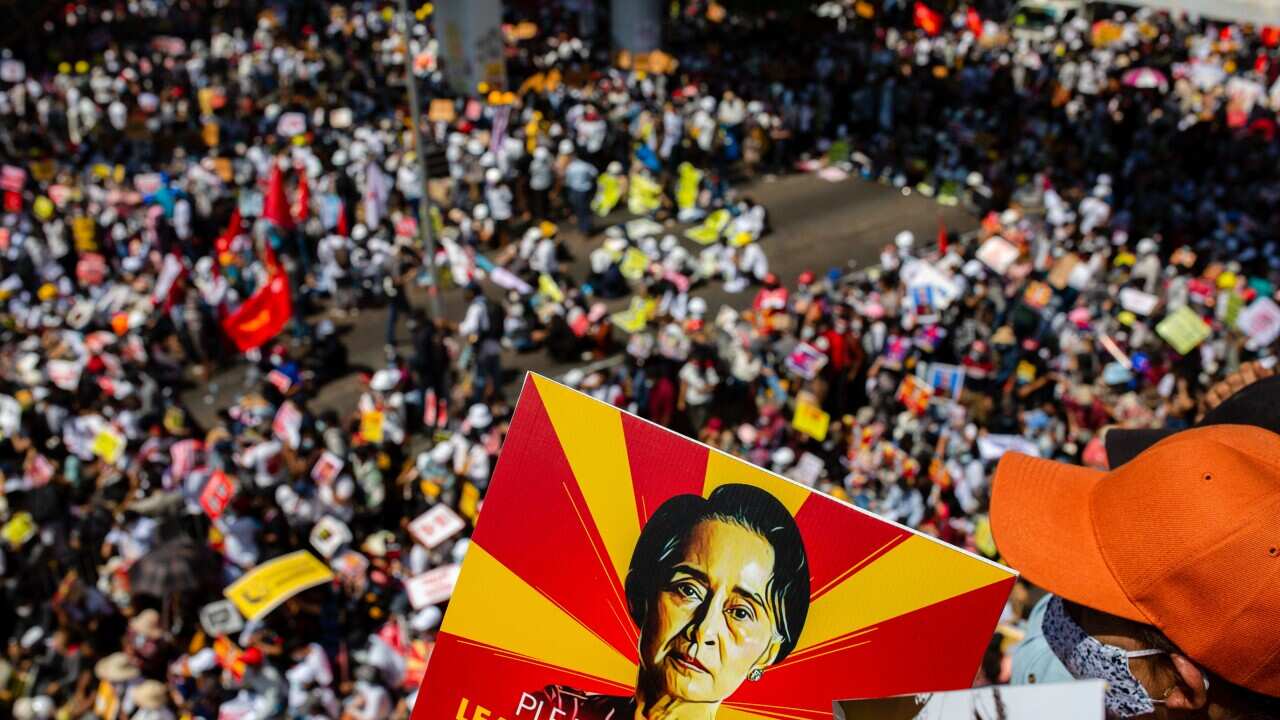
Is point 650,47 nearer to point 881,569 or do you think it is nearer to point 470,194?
point 470,194

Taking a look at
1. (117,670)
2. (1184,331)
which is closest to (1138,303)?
(1184,331)

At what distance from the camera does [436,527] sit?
406 inches

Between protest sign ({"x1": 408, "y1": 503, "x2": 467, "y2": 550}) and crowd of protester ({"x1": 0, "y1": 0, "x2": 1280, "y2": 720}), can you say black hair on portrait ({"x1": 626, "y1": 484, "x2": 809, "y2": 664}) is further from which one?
protest sign ({"x1": 408, "y1": 503, "x2": 467, "y2": 550})

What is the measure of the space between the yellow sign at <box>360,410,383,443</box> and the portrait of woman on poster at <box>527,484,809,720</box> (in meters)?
10.6

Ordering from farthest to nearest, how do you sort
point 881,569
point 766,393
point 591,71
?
point 591,71
point 766,393
point 881,569

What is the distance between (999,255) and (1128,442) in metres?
13.6

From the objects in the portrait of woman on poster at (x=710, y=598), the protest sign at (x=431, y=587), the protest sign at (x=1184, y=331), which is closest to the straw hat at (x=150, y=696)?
the protest sign at (x=431, y=587)

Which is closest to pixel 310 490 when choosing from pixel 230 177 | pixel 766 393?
pixel 766 393

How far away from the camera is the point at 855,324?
571 inches

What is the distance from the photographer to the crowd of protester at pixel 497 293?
1038cm

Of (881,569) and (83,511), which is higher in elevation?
(881,569)

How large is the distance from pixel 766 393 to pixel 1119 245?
26.1ft

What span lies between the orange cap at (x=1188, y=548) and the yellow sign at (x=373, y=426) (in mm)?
10998

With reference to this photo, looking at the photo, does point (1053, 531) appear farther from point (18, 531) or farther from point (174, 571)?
point (18, 531)
